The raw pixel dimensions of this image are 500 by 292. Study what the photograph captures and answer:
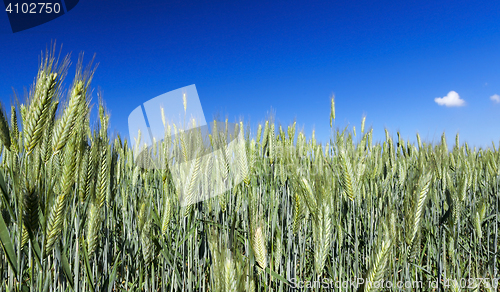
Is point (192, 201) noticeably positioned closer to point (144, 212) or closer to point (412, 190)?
point (144, 212)

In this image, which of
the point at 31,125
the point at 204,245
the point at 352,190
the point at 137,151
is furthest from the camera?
the point at 137,151

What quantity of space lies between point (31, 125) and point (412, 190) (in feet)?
4.88

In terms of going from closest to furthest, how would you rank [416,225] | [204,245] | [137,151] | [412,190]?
[416,225]
[412,190]
[204,245]
[137,151]

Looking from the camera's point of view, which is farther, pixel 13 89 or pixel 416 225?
pixel 13 89

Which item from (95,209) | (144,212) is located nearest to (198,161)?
(144,212)

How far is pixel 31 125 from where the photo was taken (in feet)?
2.81

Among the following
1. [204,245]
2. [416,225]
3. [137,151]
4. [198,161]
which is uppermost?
[137,151]

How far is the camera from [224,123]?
72.0 inches

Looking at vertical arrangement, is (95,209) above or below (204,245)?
above

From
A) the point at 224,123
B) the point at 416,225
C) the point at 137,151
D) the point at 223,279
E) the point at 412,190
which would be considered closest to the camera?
the point at 223,279

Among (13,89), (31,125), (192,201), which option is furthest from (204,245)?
(13,89)

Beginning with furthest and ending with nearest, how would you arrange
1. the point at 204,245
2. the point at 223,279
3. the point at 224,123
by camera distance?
the point at 224,123, the point at 204,245, the point at 223,279

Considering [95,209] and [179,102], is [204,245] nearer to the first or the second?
[95,209]

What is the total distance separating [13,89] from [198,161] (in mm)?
1043
